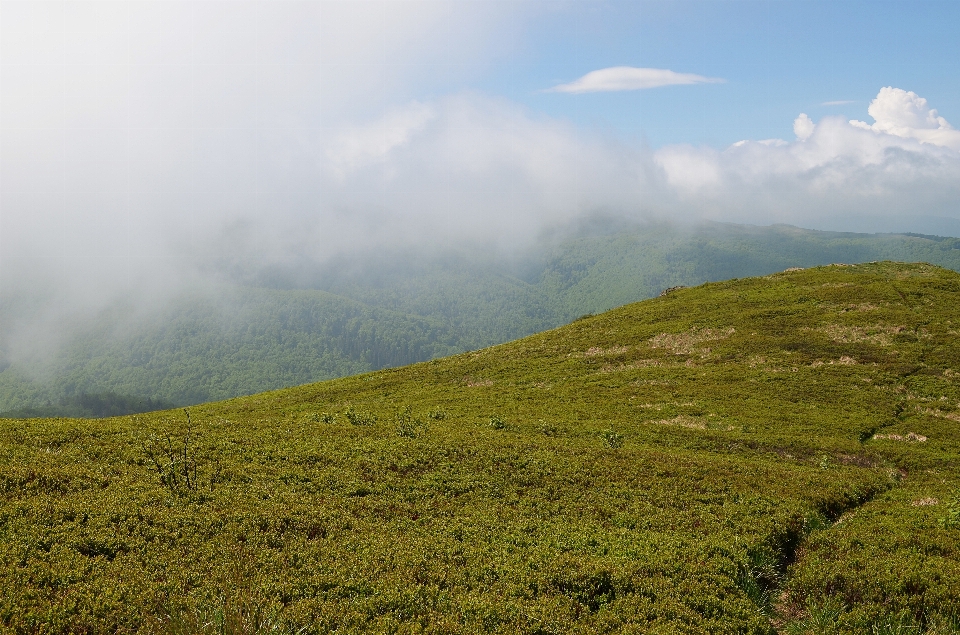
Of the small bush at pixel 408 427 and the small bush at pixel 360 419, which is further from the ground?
the small bush at pixel 360 419

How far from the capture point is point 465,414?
40.3 metres

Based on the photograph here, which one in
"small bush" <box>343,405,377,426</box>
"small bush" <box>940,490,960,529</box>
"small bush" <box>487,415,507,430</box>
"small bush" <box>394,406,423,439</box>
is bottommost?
"small bush" <box>940,490,960,529</box>

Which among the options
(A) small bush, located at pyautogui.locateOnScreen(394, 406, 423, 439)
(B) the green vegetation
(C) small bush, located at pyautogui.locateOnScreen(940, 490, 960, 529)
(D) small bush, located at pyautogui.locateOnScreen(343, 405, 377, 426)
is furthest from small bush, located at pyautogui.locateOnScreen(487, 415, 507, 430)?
(C) small bush, located at pyautogui.locateOnScreen(940, 490, 960, 529)

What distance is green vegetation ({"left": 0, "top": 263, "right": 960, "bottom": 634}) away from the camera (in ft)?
40.1

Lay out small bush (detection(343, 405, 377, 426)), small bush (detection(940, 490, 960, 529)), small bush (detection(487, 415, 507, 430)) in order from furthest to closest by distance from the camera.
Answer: small bush (detection(487, 415, 507, 430)), small bush (detection(343, 405, 377, 426)), small bush (detection(940, 490, 960, 529))

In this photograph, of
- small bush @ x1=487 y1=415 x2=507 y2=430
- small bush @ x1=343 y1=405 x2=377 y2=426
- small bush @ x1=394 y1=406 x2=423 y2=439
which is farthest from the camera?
small bush @ x1=487 y1=415 x2=507 y2=430

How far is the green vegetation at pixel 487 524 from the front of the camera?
1223 centimetres

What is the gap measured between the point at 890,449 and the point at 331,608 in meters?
36.4

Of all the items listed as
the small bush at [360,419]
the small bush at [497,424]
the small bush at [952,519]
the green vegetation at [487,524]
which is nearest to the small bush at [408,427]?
the green vegetation at [487,524]

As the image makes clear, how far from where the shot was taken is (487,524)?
57.4 ft

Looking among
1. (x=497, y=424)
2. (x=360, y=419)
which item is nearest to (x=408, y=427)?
(x=360, y=419)

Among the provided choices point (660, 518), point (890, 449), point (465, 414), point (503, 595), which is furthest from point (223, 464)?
point (890, 449)

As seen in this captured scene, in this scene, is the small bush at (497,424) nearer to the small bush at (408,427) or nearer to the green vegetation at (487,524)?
the green vegetation at (487,524)

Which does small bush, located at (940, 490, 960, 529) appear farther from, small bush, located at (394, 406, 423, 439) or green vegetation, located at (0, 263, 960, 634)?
small bush, located at (394, 406, 423, 439)
